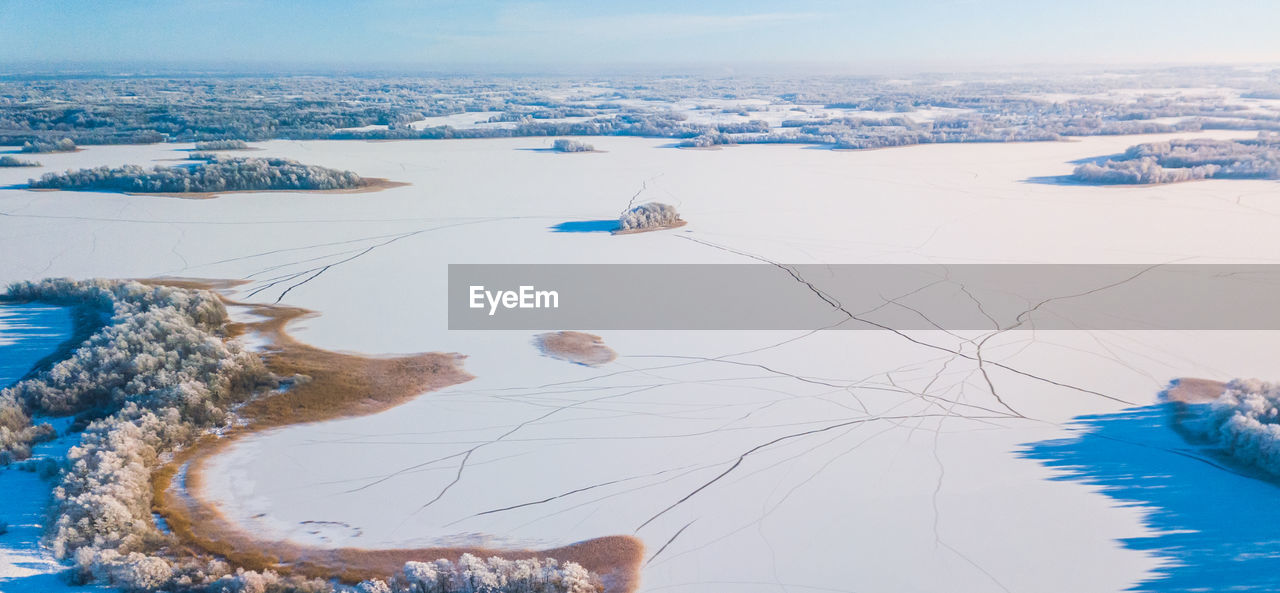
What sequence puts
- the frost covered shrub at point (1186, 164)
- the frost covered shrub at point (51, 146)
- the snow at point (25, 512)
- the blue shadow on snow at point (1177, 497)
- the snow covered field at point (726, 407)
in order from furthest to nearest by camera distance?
the frost covered shrub at point (51, 146), the frost covered shrub at point (1186, 164), the snow covered field at point (726, 407), the blue shadow on snow at point (1177, 497), the snow at point (25, 512)

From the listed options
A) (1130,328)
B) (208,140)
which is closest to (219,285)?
(1130,328)

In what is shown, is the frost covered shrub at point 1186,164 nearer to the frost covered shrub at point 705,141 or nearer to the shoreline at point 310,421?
the frost covered shrub at point 705,141

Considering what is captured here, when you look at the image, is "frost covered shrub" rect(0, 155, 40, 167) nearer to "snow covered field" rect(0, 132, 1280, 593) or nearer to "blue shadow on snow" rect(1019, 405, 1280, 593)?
"snow covered field" rect(0, 132, 1280, 593)

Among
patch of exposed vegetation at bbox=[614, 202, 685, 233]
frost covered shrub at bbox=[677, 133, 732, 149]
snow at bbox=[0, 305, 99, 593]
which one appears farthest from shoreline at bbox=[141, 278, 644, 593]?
frost covered shrub at bbox=[677, 133, 732, 149]

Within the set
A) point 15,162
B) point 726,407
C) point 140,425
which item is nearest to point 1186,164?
point 726,407

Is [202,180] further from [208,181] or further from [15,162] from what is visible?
[15,162]

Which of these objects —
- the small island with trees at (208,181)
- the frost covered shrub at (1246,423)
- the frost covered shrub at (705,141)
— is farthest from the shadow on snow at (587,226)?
the frost covered shrub at (705,141)
